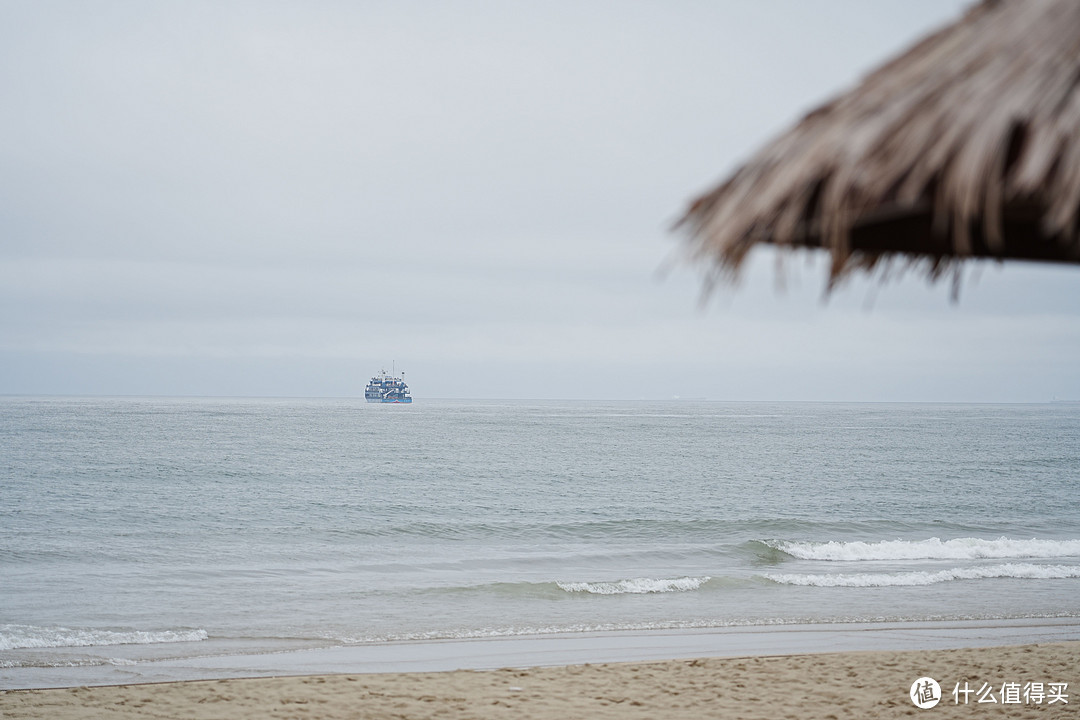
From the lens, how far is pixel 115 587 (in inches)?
459

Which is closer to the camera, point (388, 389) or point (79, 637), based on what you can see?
point (79, 637)

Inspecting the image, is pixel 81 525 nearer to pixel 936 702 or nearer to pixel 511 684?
pixel 511 684

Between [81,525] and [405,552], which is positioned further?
[81,525]

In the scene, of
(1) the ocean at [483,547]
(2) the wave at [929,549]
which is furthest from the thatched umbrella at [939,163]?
(2) the wave at [929,549]

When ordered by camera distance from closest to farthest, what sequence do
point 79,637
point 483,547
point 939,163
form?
point 939,163 < point 79,637 < point 483,547

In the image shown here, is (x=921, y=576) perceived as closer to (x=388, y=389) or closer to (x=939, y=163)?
(x=939, y=163)

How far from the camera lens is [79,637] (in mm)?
8867

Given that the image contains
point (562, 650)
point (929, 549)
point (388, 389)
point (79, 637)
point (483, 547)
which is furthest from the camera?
point (388, 389)

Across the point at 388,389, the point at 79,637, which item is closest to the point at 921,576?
the point at 79,637

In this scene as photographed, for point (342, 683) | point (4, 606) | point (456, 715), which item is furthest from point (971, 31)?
point (4, 606)

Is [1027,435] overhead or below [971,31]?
below

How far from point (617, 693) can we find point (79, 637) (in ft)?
19.6

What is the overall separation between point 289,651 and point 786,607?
601cm

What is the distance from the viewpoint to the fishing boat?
136000 mm
